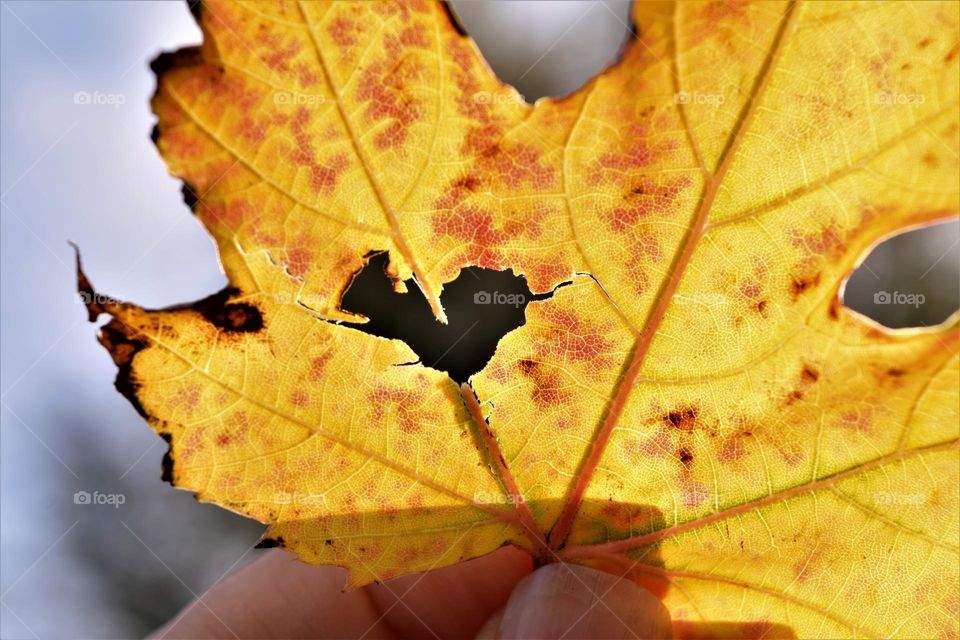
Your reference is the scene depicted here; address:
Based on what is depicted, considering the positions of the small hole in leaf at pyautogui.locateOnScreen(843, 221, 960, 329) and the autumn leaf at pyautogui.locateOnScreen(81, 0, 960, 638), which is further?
the small hole in leaf at pyautogui.locateOnScreen(843, 221, 960, 329)

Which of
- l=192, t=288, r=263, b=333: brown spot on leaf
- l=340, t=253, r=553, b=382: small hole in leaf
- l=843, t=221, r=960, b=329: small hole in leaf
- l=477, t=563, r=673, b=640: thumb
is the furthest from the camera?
l=843, t=221, r=960, b=329: small hole in leaf

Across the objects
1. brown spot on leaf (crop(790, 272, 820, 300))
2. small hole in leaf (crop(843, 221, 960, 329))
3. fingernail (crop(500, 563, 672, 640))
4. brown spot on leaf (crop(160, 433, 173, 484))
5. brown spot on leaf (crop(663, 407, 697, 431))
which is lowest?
small hole in leaf (crop(843, 221, 960, 329))

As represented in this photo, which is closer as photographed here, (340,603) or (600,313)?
(600,313)

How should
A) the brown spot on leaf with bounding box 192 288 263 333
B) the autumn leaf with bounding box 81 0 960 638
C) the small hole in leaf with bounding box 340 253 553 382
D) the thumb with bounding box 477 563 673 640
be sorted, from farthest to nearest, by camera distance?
1. the small hole in leaf with bounding box 340 253 553 382
2. the thumb with bounding box 477 563 673 640
3. the brown spot on leaf with bounding box 192 288 263 333
4. the autumn leaf with bounding box 81 0 960 638

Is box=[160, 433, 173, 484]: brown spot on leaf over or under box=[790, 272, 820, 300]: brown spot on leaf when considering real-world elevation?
over

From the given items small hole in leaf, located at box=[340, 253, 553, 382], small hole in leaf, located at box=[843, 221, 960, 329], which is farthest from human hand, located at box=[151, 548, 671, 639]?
small hole in leaf, located at box=[843, 221, 960, 329]

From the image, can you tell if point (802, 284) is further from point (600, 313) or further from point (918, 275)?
point (918, 275)

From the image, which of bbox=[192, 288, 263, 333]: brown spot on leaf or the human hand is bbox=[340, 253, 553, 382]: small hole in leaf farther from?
bbox=[192, 288, 263, 333]: brown spot on leaf

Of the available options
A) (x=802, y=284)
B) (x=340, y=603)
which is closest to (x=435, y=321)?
(x=340, y=603)
